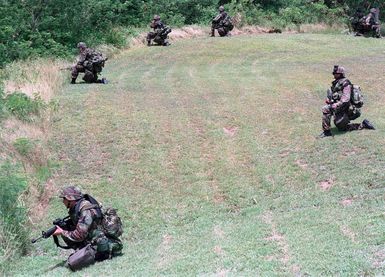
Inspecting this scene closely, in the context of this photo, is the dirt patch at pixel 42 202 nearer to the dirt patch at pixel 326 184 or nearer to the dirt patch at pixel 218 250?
the dirt patch at pixel 218 250

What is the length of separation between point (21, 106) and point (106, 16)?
1836 cm

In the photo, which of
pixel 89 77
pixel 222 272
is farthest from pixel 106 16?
pixel 222 272

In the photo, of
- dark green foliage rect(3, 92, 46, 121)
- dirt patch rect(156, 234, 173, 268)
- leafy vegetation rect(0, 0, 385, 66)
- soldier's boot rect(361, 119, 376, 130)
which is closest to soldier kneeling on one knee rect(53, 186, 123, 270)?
dirt patch rect(156, 234, 173, 268)

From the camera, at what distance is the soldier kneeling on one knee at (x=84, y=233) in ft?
27.3

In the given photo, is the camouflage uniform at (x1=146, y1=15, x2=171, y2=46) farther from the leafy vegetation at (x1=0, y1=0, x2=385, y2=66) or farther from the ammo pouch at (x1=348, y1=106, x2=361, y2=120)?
the ammo pouch at (x1=348, y1=106, x2=361, y2=120)

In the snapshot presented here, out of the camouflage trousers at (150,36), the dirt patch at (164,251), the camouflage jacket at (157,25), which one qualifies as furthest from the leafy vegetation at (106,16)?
the dirt patch at (164,251)

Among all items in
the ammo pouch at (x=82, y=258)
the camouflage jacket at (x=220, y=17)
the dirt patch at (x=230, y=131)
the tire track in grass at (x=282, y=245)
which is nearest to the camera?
the tire track in grass at (x=282, y=245)

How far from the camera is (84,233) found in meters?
8.33

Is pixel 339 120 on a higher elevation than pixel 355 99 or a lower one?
lower

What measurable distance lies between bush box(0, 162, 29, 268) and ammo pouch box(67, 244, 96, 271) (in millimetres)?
1242

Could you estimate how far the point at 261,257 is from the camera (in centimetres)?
754

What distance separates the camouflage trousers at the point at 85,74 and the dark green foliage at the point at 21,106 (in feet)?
16.8

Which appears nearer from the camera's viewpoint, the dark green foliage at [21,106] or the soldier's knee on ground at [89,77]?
the dark green foliage at [21,106]

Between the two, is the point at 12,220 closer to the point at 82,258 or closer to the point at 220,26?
the point at 82,258
